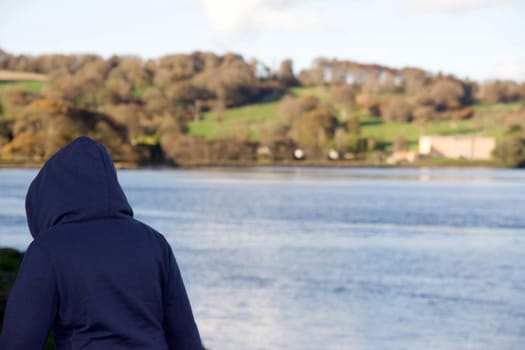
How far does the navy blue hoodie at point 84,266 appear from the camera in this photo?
278cm

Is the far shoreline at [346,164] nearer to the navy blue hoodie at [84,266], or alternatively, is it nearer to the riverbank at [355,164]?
the riverbank at [355,164]

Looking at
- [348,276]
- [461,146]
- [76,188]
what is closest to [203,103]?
[461,146]

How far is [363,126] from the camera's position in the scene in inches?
6373

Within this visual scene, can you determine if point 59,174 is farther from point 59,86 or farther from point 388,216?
point 59,86

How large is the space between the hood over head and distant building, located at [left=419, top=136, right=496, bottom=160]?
506ft

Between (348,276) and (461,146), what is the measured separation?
146493 mm

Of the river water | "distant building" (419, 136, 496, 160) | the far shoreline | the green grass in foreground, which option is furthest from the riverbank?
the river water

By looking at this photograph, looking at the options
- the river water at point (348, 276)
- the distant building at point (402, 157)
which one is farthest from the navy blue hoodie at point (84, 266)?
the distant building at point (402, 157)

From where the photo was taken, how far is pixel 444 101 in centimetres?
17762

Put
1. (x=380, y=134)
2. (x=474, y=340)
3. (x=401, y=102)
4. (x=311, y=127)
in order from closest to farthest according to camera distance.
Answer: (x=474, y=340), (x=311, y=127), (x=380, y=134), (x=401, y=102)

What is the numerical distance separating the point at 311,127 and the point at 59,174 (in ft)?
476

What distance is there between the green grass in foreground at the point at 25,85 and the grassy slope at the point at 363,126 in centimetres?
2596

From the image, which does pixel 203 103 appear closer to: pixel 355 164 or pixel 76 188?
pixel 355 164

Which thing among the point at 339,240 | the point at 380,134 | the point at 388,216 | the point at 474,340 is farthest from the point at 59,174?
the point at 380,134
